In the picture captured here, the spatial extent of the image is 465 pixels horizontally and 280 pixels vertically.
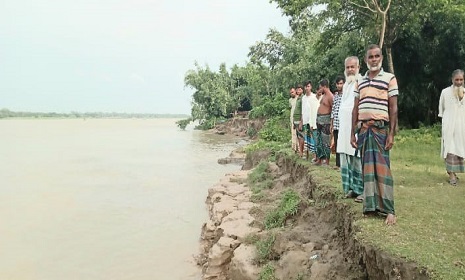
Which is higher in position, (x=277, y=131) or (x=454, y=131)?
(x=454, y=131)

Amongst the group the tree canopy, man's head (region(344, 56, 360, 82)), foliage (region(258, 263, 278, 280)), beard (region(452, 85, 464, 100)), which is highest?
the tree canopy

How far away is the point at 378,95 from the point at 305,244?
1.94m

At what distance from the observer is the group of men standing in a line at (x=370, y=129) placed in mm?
3832

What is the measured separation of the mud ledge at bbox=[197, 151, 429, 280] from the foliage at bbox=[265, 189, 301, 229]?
94mm

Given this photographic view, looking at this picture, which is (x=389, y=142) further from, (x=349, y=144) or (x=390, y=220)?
(x=349, y=144)

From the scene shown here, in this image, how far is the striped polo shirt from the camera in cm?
384

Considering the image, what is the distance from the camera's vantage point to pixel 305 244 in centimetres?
474

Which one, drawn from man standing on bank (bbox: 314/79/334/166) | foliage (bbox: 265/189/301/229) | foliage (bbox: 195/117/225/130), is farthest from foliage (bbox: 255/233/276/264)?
foliage (bbox: 195/117/225/130)

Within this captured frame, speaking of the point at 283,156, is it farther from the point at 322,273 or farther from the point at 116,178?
the point at 116,178

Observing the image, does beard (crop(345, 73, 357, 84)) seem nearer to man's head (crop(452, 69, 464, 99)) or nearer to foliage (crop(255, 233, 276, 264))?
man's head (crop(452, 69, 464, 99))

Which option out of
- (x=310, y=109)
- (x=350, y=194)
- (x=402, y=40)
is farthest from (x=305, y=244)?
(x=402, y=40)

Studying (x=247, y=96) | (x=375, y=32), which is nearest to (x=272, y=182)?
(x=375, y=32)

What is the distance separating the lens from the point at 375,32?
13898mm

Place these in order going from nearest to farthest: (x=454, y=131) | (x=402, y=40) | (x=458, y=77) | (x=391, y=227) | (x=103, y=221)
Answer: (x=391, y=227)
(x=458, y=77)
(x=454, y=131)
(x=103, y=221)
(x=402, y=40)
